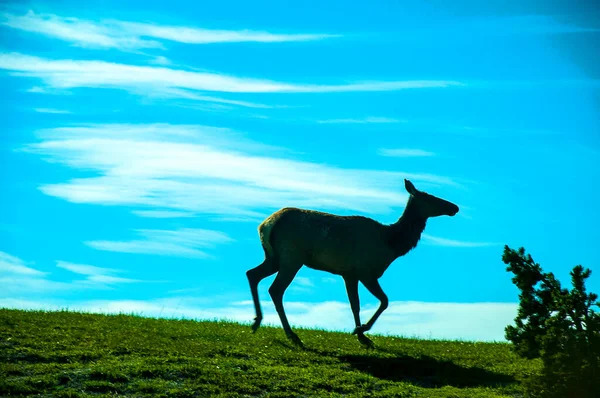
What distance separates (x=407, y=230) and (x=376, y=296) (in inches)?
93.7

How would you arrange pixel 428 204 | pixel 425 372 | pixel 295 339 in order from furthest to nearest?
pixel 428 204 < pixel 295 339 < pixel 425 372

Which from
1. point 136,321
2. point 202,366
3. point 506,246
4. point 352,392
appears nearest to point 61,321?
Result: point 136,321

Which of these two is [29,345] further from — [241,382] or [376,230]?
[376,230]

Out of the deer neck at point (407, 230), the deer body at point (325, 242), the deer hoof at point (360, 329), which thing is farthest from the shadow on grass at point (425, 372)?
the deer neck at point (407, 230)

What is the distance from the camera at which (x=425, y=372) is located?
17516 mm

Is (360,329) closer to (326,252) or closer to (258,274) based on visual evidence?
(326,252)

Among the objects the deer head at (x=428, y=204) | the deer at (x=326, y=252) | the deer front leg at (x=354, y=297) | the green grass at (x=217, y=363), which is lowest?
the green grass at (x=217, y=363)

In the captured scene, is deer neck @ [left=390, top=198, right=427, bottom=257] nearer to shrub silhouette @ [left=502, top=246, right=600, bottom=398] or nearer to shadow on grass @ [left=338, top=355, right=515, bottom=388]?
shadow on grass @ [left=338, top=355, right=515, bottom=388]

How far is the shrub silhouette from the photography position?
1359 cm

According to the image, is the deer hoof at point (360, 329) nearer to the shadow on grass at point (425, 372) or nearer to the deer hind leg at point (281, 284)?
the shadow on grass at point (425, 372)

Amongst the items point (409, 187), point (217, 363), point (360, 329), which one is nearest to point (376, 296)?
point (360, 329)

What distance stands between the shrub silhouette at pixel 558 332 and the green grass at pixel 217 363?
4.39 ft

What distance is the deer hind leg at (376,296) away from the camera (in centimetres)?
1978

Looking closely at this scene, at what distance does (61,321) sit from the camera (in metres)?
19.7
